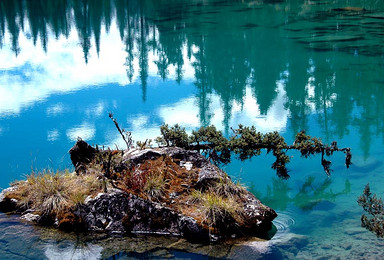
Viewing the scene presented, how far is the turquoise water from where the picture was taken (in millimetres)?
8281

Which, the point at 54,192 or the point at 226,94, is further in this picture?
the point at 226,94

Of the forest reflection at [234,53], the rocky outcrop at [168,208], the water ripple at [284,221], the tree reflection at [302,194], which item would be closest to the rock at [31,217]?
the rocky outcrop at [168,208]

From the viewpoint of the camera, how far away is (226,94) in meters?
19.6

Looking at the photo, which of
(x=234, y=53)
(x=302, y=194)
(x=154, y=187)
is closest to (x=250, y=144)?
(x=302, y=194)

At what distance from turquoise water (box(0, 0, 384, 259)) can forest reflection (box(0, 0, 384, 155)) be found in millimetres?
98

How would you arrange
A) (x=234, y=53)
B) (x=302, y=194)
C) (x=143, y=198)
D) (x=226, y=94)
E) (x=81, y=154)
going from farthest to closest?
(x=234, y=53) → (x=226, y=94) → (x=302, y=194) → (x=81, y=154) → (x=143, y=198)

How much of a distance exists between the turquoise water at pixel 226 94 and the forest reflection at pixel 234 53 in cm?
10

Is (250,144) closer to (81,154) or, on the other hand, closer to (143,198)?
(143,198)

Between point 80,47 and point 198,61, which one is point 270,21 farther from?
point 80,47

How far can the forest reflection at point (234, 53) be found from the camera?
16.8 meters

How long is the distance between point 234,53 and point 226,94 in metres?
7.10

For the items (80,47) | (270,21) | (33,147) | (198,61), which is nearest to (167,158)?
(33,147)

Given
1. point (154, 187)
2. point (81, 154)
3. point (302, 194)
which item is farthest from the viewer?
point (302, 194)

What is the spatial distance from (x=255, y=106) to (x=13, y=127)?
884cm
